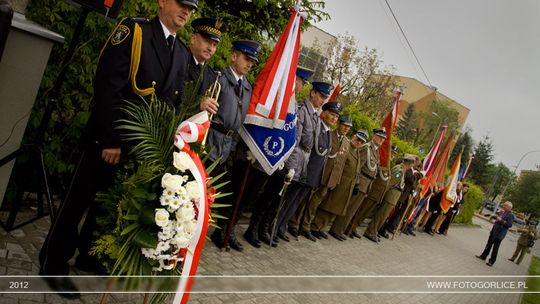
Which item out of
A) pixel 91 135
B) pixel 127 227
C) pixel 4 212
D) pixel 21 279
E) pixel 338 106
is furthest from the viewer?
pixel 338 106

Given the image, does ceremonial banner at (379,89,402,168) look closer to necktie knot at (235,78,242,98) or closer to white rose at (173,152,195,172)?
necktie knot at (235,78,242,98)

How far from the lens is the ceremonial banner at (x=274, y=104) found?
16.2ft

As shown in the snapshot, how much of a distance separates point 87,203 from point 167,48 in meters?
1.24

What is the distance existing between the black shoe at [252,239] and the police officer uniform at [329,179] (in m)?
1.65

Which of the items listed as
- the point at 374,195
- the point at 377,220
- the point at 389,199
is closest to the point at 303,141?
the point at 374,195

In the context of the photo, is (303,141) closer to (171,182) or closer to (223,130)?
(223,130)

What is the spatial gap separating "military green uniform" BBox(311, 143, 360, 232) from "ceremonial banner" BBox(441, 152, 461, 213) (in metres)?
8.13

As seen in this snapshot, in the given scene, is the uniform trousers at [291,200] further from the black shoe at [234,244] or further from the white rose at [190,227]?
the white rose at [190,227]

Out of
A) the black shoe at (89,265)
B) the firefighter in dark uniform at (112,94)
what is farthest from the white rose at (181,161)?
the black shoe at (89,265)

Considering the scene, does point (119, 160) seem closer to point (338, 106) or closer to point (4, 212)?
point (4, 212)

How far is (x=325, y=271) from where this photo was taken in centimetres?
600

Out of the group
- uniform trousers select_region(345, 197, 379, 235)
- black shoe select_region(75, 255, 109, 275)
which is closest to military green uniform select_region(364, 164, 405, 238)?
uniform trousers select_region(345, 197, 379, 235)

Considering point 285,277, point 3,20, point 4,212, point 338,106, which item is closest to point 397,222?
point 338,106

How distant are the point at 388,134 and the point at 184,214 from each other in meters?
7.40
